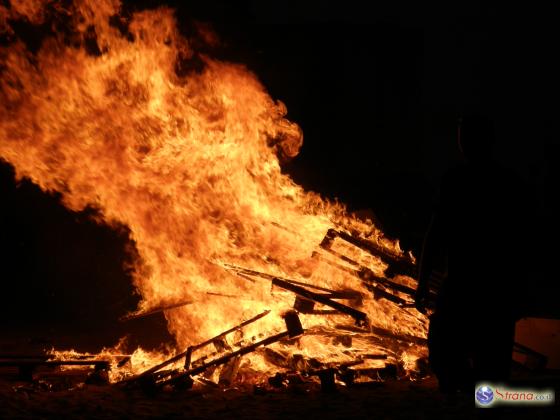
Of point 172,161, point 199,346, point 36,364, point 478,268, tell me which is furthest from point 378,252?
point 36,364

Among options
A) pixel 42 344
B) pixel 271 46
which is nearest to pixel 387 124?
pixel 271 46

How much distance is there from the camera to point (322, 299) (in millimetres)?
6863

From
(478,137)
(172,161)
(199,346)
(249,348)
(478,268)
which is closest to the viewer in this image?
(478,268)

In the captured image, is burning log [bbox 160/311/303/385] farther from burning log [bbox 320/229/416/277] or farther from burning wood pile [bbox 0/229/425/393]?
burning log [bbox 320/229/416/277]

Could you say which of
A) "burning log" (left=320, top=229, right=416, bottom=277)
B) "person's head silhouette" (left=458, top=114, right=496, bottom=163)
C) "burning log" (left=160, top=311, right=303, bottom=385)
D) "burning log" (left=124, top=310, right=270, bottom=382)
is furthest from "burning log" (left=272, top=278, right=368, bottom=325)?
"person's head silhouette" (left=458, top=114, right=496, bottom=163)

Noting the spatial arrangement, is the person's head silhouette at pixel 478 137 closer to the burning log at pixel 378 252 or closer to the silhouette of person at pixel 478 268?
the silhouette of person at pixel 478 268

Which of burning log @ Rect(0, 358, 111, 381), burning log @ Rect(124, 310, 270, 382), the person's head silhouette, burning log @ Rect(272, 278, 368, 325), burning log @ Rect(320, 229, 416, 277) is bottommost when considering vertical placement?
burning log @ Rect(0, 358, 111, 381)

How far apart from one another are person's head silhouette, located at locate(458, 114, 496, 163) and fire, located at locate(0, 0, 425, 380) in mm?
4199

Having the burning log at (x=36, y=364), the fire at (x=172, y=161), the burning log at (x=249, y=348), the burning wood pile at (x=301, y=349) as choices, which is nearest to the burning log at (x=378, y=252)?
the burning wood pile at (x=301, y=349)

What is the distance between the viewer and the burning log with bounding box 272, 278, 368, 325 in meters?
6.75

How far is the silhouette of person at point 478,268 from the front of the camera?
323 cm

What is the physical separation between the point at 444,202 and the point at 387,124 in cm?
1542

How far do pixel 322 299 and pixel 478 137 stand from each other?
3926 mm

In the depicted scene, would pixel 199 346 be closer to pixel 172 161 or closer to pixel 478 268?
pixel 172 161
